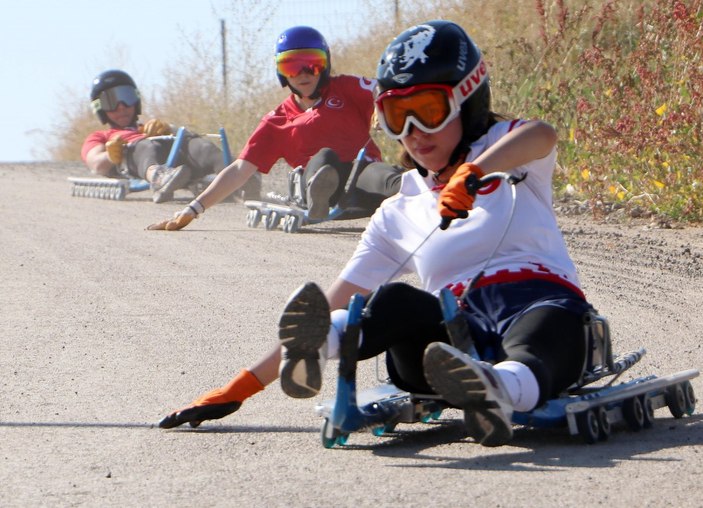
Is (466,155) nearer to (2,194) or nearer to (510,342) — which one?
(510,342)

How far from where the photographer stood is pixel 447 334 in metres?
3.84

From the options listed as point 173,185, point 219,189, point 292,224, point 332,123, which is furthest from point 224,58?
point 219,189

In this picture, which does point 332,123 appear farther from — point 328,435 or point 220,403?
point 328,435

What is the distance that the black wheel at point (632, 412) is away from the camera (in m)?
3.96

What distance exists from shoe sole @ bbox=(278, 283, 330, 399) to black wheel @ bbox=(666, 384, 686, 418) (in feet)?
3.65

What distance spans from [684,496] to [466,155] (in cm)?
132

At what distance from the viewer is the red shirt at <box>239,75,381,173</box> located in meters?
10.2

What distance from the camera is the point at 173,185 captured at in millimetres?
13289

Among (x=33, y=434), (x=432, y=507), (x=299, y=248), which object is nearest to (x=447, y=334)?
(x=432, y=507)

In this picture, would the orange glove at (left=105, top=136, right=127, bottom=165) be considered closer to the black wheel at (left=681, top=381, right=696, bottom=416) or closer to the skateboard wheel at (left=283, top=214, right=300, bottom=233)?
the skateboard wheel at (left=283, top=214, right=300, bottom=233)

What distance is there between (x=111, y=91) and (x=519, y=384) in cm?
1147

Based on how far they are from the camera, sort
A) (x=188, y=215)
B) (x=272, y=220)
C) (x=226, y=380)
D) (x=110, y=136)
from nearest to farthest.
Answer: (x=226, y=380) → (x=188, y=215) → (x=272, y=220) → (x=110, y=136)

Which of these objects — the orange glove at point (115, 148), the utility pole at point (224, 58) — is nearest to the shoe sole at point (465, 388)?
the orange glove at point (115, 148)

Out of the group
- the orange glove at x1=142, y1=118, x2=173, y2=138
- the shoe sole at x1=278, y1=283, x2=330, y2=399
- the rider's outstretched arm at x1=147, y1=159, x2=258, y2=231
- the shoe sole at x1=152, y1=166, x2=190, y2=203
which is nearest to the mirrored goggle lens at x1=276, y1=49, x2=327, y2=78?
the rider's outstretched arm at x1=147, y1=159, x2=258, y2=231
